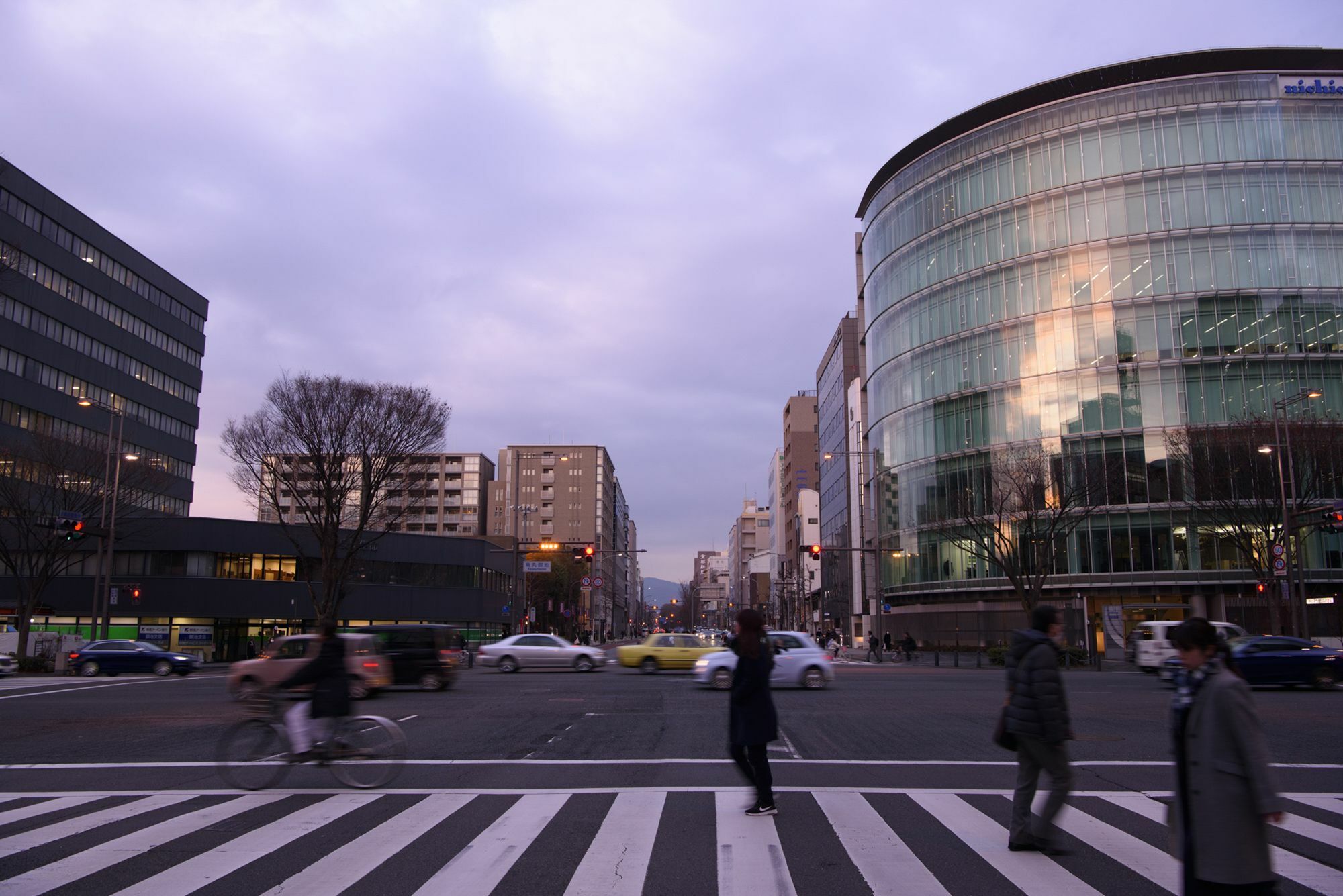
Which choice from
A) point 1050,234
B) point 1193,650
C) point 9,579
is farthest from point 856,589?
point 1193,650

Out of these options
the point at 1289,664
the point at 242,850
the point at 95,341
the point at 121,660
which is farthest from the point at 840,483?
the point at 242,850

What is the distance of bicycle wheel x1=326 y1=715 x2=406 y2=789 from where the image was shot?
10414 millimetres

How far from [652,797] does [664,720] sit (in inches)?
312

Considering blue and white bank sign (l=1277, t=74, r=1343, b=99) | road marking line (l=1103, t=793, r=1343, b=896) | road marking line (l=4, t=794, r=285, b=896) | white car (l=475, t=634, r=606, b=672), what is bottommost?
white car (l=475, t=634, r=606, b=672)

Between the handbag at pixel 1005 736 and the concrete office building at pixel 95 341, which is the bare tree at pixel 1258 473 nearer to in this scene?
the handbag at pixel 1005 736

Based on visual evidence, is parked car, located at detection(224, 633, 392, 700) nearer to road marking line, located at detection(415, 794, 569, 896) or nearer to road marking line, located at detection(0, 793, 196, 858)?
road marking line, located at detection(0, 793, 196, 858)

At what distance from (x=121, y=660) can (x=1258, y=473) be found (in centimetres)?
4710

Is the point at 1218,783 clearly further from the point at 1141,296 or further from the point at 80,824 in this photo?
the point at 1141,296

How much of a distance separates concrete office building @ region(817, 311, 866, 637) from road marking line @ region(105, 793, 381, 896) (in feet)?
243

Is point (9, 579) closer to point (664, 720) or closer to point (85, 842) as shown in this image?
point (664, 720)

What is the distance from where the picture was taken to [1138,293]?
56.4 meters

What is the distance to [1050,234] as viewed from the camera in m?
59.6

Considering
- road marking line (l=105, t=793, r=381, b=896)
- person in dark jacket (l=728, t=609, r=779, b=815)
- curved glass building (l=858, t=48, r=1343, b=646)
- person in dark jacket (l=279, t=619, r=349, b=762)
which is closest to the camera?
road marking line (l=105, t=793, r=381, b=896)

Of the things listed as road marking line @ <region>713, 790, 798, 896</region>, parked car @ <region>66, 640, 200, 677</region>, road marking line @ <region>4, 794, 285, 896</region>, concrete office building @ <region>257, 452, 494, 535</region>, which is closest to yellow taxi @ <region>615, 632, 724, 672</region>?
parked car @ <region>66, 640, 200, 677</region>
